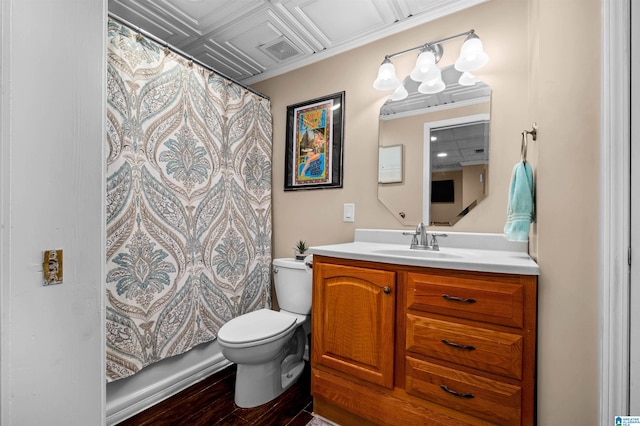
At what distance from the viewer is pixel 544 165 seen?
3.40ft

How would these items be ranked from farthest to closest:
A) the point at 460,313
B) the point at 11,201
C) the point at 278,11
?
1. the point at 278,11
2. the point at 460,313
3. the point at 11,201

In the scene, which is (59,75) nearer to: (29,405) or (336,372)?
(29,405)

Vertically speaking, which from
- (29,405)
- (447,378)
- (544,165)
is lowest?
(447,378)

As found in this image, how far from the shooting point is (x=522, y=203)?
118 centimetres

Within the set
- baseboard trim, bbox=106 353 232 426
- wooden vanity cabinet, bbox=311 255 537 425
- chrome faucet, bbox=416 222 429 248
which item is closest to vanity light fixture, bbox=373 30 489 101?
chrome faucet, bbox=416 222 429 248

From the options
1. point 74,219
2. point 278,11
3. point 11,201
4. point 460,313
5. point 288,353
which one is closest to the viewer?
point 11,201

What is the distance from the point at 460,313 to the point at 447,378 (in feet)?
0.89

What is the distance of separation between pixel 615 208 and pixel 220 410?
189 cm

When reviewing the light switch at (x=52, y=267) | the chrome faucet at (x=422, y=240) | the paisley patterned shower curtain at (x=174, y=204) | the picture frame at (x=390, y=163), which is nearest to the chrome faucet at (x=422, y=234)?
the chrome faucet at (x=422, y=240)

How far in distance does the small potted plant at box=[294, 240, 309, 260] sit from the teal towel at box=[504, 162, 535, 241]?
1.33 meters

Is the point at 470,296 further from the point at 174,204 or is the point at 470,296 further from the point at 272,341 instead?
the point at 174,204

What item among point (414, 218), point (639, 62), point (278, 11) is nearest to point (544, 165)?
point (639, 62)

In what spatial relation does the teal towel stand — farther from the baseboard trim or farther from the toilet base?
the baseboard trim

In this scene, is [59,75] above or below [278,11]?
below
